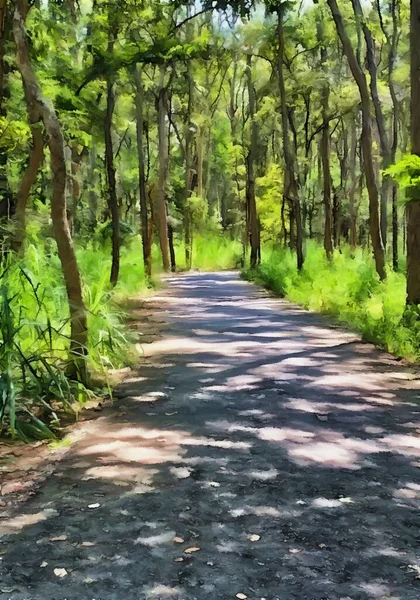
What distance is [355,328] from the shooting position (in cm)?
1177

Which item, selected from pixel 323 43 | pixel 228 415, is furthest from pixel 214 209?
pixel 228 415

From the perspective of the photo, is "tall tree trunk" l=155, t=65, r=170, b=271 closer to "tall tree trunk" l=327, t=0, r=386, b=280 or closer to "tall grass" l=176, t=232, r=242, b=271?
"tall grass" l=176, t=232, r=242, b=271

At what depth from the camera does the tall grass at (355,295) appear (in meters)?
9.48

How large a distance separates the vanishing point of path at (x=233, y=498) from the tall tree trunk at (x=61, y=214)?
72 cm

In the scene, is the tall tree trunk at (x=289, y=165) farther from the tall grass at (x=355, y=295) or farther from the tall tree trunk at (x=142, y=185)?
the tall tree trunk at (x=142, y=185)

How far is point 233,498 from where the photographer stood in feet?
12.9

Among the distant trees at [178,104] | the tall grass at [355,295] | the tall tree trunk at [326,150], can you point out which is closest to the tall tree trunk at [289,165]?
the distant trees at [178,104]

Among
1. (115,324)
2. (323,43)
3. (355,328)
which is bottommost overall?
(355,328)

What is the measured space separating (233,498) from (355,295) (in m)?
10.5

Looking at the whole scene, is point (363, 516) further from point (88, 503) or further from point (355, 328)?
point (355, 328)

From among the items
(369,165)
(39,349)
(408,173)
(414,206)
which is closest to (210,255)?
(369,165)

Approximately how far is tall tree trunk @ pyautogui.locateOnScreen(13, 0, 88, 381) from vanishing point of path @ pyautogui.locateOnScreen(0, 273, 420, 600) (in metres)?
0.72

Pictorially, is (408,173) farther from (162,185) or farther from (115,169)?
(162,185)

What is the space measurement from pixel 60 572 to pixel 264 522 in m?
1.11
